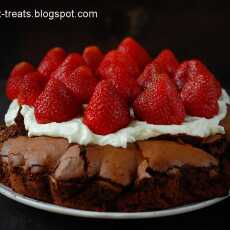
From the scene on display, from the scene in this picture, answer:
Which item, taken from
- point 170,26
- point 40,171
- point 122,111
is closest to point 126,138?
point 122,111

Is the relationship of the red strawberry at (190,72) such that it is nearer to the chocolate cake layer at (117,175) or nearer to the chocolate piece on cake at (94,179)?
the chocolate cake layer at (117,175)

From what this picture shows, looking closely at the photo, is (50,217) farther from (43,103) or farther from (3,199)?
(43,103)

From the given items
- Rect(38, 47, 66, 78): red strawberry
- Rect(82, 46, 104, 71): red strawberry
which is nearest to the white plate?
Rect(38, 47, 66, 78): red strawberry

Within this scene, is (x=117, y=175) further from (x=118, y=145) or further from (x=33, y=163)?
(x=33, y=163)

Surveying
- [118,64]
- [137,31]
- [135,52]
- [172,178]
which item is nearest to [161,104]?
[172,178]

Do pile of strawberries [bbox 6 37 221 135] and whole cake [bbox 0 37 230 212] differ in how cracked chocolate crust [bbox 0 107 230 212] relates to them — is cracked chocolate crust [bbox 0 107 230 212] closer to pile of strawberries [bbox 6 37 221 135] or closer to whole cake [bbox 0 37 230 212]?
whole cake [bbox 0 37 230 212]

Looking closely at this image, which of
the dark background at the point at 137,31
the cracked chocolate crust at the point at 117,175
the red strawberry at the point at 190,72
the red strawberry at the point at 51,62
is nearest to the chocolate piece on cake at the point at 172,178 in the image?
the cracked chocolate crust at the point at 117,175
